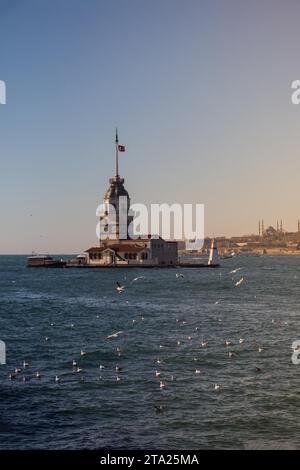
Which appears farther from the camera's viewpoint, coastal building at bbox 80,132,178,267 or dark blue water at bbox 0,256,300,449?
coastal building at bbox 80,132,178,267

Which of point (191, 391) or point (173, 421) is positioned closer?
point (173, 421)

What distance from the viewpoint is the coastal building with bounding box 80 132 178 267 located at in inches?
6176

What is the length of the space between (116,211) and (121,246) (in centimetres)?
2745

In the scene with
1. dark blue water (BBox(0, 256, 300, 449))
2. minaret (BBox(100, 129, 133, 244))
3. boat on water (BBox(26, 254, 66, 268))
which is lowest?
dark blue water (BBox(0, 256, 300, 449))

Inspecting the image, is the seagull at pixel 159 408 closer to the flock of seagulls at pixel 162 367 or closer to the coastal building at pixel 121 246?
the flock of seagulls at pixel 162 367

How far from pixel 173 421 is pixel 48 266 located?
154m

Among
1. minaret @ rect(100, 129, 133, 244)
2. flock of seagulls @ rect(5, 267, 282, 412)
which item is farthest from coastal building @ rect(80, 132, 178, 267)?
flock of seagulls @ rect(5, 267, 282, 412)

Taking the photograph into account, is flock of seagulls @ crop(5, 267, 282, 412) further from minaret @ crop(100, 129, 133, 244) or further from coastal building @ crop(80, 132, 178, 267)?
minaret @ crop(100, 129, 133, 244)

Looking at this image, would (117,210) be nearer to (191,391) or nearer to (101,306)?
(101,306)

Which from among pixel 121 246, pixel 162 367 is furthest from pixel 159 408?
pixel 121 246

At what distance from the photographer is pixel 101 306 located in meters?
67.8
